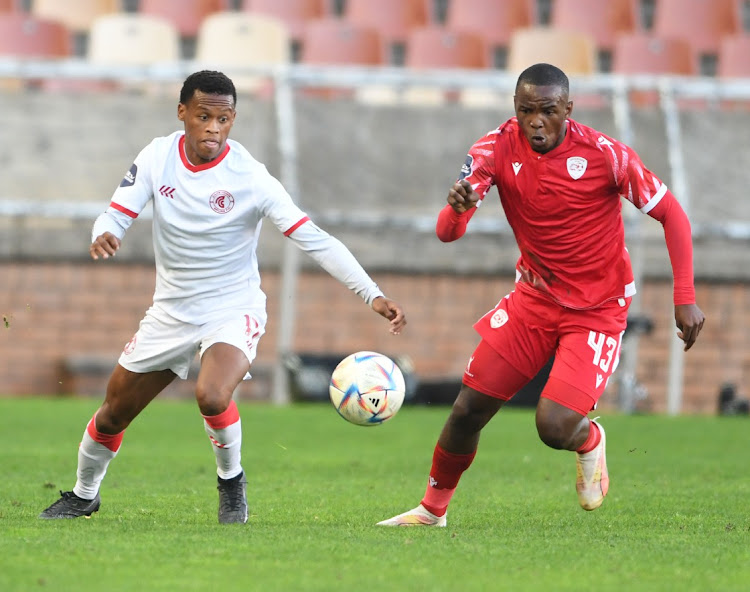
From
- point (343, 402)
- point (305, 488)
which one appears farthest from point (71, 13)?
point (343, 402)

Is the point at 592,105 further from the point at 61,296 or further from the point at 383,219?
the point at 61,296

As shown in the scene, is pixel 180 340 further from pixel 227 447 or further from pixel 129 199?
pixel 129 199

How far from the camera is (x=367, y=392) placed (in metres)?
6.46

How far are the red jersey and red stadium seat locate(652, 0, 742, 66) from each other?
41.4ft

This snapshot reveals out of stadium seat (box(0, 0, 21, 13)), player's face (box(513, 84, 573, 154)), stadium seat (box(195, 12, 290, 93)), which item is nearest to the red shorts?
player's face (box(513, 84, 573, 154))

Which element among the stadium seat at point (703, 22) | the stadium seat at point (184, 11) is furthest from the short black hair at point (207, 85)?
the stadium seat at point (703, 22)

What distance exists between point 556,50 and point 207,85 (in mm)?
11198

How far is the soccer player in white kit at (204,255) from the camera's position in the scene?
6.41 m

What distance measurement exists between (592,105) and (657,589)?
1118cm

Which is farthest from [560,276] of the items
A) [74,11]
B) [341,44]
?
[74,11]

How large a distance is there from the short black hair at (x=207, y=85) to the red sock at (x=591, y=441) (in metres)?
2.27

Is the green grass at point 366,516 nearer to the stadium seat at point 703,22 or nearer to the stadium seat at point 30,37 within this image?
the stadium seat at point 30,37

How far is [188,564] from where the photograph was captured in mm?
5098

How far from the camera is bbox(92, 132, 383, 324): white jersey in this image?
21.1 feet
